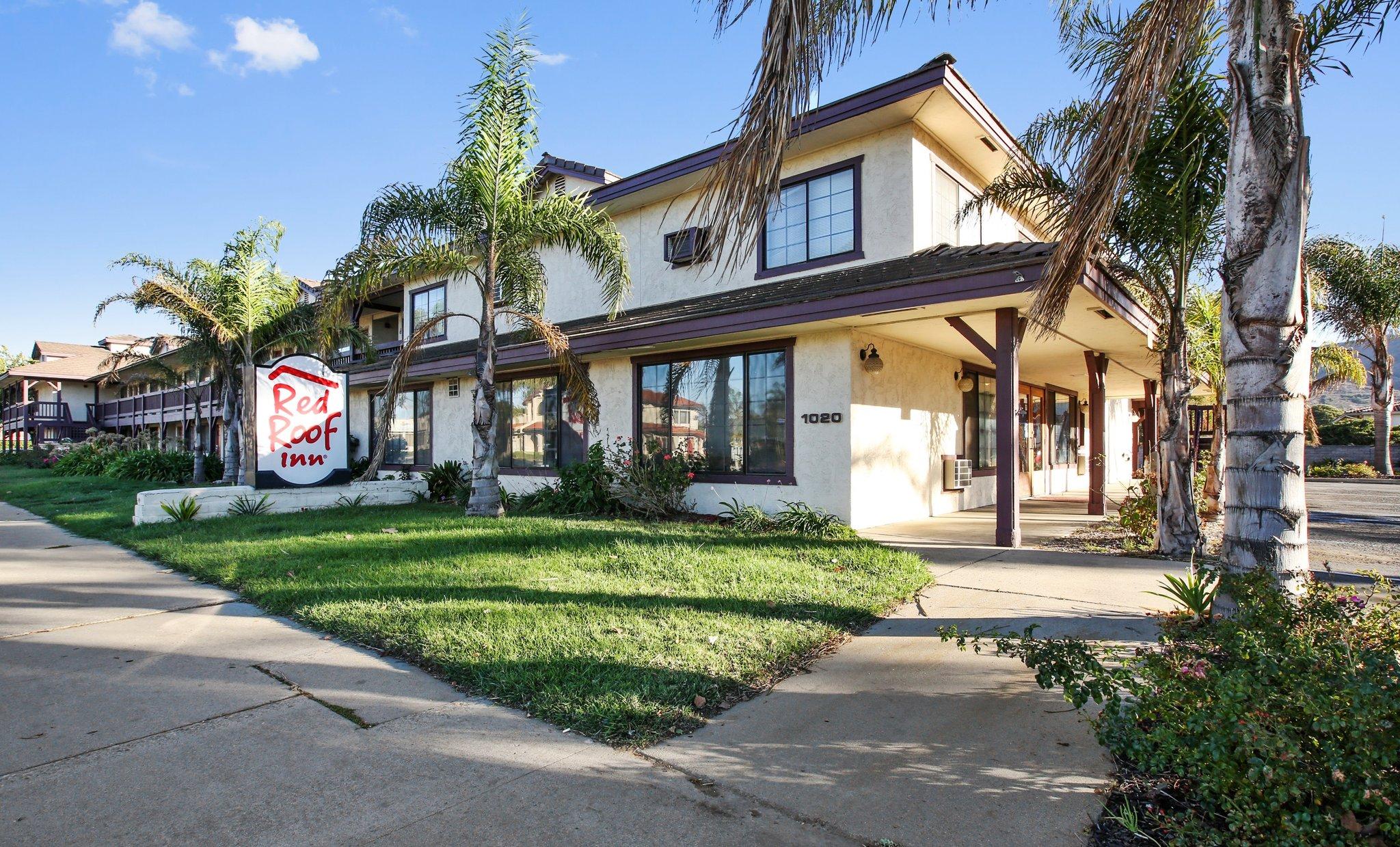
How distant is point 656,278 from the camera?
12555mm

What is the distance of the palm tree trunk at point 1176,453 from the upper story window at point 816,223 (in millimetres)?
4164

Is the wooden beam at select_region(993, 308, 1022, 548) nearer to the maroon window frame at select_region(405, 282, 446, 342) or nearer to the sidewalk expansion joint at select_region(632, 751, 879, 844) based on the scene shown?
the sidewalk expansion joint at select_region(632, 751, 879, 844)

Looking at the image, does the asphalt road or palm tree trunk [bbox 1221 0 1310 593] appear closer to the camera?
palm tree trunk [bbox 1221 0 1310 593]

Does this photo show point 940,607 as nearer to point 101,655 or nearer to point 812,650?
point 812,650

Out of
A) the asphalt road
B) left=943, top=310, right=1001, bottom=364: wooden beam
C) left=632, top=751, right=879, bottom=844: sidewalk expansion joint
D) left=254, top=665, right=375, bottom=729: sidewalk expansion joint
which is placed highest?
left=943, top=310, right=1001, bottom=364: wooden beam

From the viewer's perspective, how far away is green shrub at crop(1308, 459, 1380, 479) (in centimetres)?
2117

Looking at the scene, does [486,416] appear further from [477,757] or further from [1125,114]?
[1125,114]

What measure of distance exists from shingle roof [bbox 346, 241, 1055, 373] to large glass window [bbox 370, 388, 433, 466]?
15.2 feet

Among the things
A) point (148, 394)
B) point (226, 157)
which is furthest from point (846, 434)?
point (148, 394)

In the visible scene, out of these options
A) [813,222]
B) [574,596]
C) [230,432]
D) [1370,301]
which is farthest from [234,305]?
[1370,301]

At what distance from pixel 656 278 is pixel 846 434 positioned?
5022 millimetres

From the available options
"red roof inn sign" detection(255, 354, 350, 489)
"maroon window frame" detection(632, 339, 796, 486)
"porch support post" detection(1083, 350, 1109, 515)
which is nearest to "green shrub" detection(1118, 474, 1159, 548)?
"porch support post" detection(1083, 350, 1109, 515)

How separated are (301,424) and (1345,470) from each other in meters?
29.2

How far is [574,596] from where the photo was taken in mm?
5680
